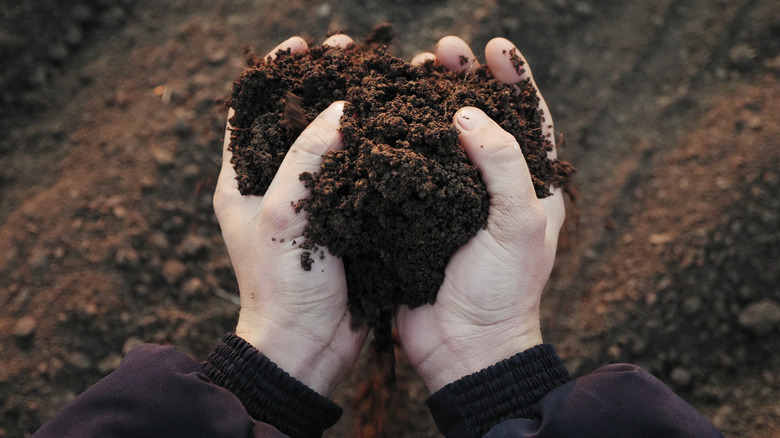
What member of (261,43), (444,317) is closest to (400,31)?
(261,43)

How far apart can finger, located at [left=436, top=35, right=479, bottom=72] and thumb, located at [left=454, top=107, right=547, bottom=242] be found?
464 millimetres

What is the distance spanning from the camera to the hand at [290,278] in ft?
5.67

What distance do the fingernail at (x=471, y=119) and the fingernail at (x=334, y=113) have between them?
418mm

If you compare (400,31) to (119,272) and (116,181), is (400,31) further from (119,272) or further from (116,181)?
(119,272)

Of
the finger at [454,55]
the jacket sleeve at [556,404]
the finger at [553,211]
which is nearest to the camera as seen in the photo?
the jacket sleeve at [556,404]

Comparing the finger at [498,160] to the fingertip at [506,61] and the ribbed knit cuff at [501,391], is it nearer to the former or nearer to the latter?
the fingertip at [506,61]

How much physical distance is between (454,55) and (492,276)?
3.18ft

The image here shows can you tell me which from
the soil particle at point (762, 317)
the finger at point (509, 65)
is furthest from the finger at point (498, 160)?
the soil particle at point (762, 317)

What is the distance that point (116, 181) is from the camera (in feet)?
8.84

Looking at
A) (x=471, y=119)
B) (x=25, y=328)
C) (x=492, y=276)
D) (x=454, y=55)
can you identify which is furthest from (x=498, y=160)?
(x=25, y=328)

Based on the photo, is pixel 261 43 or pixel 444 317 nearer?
pixel 444 317

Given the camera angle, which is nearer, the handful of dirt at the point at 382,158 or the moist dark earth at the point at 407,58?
the handful of dirt at the point at 382,158

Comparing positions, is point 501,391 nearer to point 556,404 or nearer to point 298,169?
point 556,404

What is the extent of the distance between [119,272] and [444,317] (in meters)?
1.75
